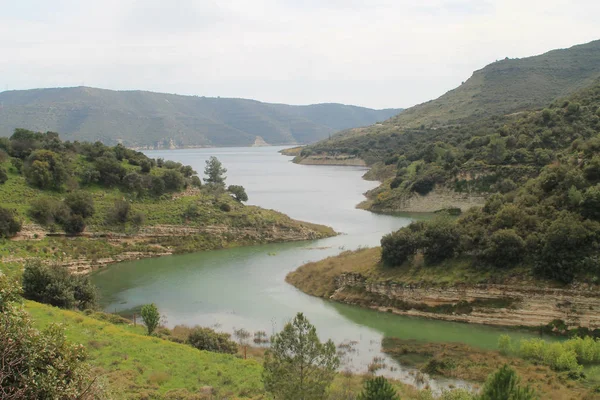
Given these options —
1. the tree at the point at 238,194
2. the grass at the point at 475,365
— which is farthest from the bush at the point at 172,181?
the grass at the point at 475,365

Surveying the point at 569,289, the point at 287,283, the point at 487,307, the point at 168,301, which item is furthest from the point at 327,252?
the point at 569,289

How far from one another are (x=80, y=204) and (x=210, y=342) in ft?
101

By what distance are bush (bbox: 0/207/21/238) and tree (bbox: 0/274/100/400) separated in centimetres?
3628

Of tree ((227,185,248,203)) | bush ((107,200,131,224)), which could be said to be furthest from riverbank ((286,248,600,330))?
tree ((227,185,248,203))

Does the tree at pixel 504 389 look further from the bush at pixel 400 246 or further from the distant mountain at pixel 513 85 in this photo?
the distant mountain at pixel 513 85

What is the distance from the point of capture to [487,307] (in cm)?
2736

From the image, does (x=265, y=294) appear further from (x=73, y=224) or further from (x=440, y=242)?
(x=73, y=224)

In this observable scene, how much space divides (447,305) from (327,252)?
19765mm

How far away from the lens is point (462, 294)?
93.4 ft

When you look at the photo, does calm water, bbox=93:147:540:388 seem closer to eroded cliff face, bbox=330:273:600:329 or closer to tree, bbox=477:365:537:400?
→ eroded cliff face, bbox=330:273:600:329

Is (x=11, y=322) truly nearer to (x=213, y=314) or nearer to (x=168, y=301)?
(x=213, y=314)

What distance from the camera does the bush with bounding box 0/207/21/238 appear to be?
40531 millimetres

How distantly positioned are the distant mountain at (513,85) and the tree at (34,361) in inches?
5020

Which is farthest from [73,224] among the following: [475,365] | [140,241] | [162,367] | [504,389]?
[504,389]
